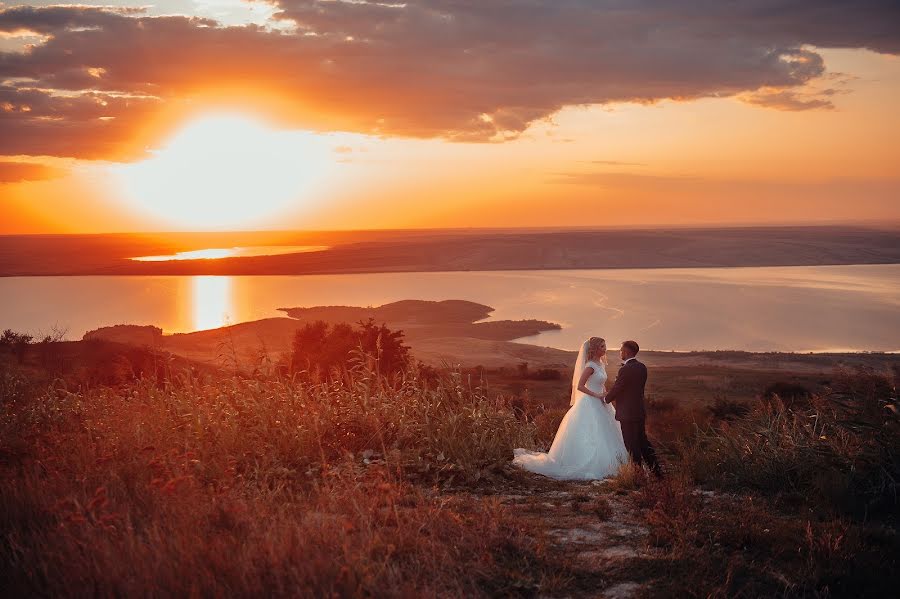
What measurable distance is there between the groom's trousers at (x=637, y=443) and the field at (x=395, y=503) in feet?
1.74

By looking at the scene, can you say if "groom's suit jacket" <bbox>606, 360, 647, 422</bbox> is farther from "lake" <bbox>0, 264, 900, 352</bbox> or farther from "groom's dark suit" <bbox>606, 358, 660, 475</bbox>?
"lake" <bbox>0, 264, 900, 352</bbox>

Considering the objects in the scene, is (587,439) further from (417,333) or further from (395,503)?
(417,333)

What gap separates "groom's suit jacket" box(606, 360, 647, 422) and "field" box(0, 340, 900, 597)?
0.84 meters

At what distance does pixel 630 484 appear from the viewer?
7207 mm

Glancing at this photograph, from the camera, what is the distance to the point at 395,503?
5711mm

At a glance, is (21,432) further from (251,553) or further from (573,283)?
(573,283)

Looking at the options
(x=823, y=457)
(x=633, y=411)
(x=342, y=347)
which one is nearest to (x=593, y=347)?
(x=633, y=411)

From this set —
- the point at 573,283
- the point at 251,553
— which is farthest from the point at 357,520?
the point at 573,283

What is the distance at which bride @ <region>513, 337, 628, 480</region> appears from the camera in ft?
28.8

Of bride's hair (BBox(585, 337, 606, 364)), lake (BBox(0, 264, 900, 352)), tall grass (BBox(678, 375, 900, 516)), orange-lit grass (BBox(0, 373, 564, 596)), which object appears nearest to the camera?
orange-lit grass (BBox(0, 373, 564, 596))

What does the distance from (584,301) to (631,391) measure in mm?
110852

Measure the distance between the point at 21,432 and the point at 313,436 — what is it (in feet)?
9.52

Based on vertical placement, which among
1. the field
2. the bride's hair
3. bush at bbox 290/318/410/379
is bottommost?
bush at bbox 290/318/410/379

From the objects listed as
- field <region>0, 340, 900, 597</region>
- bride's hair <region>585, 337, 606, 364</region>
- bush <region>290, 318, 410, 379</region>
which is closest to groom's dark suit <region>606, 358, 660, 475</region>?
field <region>0, 340, 900, 597</region>
